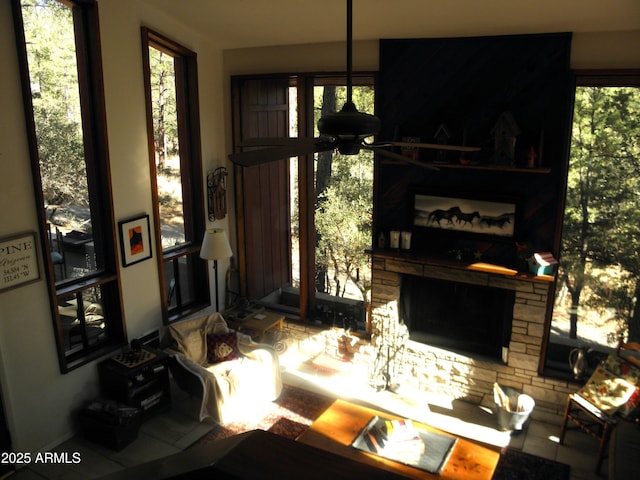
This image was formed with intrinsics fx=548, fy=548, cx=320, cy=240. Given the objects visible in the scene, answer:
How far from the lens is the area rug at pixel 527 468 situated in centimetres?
443

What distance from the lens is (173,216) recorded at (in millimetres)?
5910

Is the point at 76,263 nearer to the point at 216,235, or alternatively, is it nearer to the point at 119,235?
the point at 119,235

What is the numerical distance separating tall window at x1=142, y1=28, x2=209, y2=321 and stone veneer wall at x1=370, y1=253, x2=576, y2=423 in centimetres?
206

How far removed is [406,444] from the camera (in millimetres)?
4262

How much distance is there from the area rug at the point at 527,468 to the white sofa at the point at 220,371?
7.24 ft

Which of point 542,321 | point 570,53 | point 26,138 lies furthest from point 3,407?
point 570,53

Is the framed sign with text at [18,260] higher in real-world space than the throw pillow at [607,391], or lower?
higher

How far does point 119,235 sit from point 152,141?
97 centimetres

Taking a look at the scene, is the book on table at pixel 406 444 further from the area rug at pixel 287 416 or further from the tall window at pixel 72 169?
the tall window at pixel 72 169

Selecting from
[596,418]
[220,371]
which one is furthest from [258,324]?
[596,418]

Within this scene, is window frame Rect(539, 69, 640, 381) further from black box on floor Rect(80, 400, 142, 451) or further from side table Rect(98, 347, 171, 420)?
black box on floor Rect(80, 400, 142, 451)

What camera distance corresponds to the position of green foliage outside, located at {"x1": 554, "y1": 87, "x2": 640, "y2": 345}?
465 centimetres

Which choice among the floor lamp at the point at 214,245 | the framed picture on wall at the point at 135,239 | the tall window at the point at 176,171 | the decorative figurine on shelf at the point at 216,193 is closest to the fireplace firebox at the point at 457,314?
the floor lamp at the point at 214,245

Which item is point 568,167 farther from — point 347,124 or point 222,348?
point 222,348
